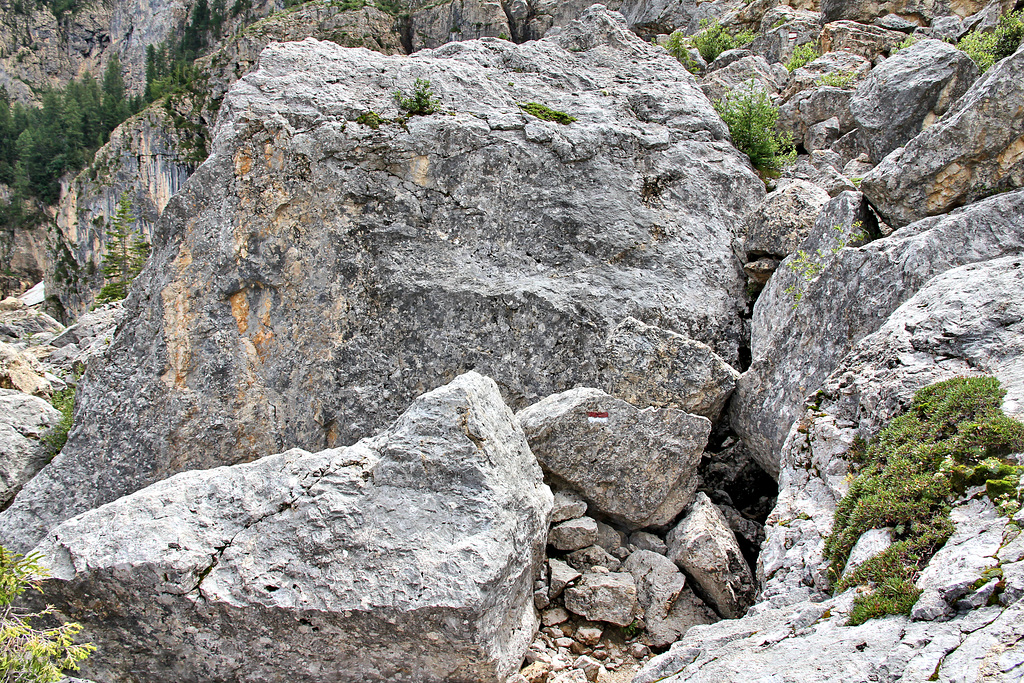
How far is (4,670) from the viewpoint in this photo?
5.81m

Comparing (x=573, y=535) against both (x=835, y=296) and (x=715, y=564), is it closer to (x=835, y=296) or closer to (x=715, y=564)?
(x=715, y=564)

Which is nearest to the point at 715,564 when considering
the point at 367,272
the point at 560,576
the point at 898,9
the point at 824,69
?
the point at 560,576

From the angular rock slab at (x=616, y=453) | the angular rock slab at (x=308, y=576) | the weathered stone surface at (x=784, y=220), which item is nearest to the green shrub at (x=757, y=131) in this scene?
the weathered stone surface at (x=784, y=220)

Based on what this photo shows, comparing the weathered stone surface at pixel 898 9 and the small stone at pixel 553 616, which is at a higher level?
the weathered stone surface at pixel 898 9

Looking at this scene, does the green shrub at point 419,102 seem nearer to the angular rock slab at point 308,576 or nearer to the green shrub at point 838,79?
the angular rock slab at point 308,576

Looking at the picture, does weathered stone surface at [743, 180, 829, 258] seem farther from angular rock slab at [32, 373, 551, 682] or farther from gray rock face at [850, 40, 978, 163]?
angular rock slab at [32, 373, 551, 682]

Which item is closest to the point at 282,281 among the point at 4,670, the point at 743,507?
the point at 4,670

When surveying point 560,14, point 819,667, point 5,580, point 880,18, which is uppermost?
point 560,14

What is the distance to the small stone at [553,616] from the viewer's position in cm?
814

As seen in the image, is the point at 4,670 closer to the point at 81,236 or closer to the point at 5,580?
the point at 5,580

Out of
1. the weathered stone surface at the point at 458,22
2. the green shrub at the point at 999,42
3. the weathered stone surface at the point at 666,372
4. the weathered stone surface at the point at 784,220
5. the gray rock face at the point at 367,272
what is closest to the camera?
the weathered stone surface at the point at 666,372

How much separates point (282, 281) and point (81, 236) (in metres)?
87.5

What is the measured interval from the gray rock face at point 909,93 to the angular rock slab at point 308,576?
12399mm

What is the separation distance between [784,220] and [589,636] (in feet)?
27.7
